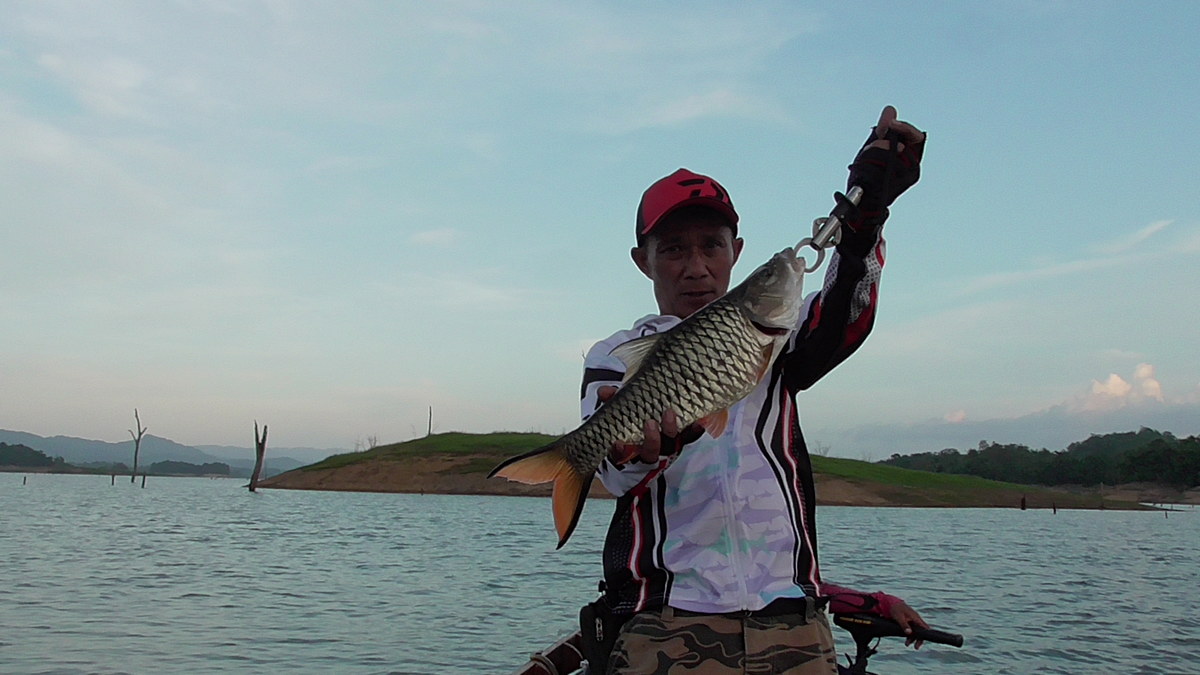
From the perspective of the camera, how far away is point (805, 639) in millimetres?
2764

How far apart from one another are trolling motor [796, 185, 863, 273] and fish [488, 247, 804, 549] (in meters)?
0.11

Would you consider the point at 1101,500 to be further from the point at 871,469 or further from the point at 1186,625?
the point at 1186,625

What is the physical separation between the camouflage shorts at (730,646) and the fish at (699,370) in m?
0.47

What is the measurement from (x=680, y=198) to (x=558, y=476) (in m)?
1.13

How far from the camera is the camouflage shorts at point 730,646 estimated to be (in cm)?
→ 271

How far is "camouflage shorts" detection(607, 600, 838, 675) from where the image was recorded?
271cm

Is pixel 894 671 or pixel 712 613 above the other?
pixel 712 613

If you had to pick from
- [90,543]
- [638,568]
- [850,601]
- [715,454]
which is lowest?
[90,543]

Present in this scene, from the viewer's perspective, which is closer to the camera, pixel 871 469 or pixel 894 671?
pixel 894 671

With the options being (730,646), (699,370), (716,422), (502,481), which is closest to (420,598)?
(730,646)

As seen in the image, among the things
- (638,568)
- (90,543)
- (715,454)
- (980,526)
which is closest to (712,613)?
(638,568)

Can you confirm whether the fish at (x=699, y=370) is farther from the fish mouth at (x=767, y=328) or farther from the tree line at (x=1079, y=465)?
the tree line at (x=1079, y=465)

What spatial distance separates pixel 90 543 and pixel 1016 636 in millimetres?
24709

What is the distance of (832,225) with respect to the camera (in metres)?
2.82
